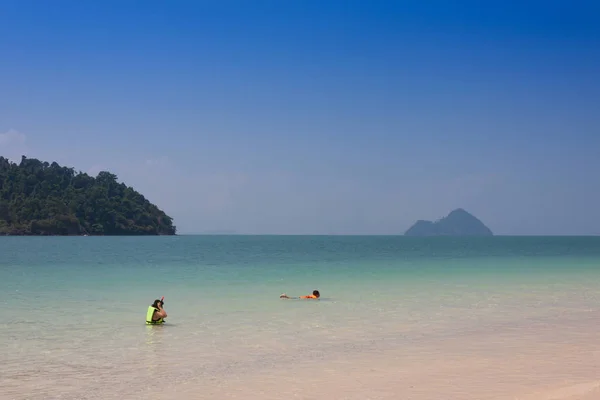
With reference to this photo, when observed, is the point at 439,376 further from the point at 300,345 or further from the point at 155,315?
the point at 155,315

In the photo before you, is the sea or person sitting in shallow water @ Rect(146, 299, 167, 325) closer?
the sea

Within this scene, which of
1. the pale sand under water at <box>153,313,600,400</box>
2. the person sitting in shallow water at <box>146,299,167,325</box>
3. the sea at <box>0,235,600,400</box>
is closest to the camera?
the pale sand under water at <box>153,313,600,400</box>

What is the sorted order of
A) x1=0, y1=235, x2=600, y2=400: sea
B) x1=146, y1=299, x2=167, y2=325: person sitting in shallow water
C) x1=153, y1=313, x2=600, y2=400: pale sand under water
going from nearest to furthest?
x1=153, y1=313, x2=600, y2=400: pale sand under water < x1=0, y1=235, x2=600, y2=400: sea < x1=146, y1=299, x2=167, y2=325: person sitting in shallow water

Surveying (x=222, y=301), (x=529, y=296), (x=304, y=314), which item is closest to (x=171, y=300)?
(x=222, y=301)

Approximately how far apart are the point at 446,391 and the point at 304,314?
11.8m

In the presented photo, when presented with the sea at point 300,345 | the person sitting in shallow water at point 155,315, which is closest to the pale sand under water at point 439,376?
the sea at point 300,345

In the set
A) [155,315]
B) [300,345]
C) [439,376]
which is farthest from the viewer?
[155,315]

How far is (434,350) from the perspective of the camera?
1559 centimetres

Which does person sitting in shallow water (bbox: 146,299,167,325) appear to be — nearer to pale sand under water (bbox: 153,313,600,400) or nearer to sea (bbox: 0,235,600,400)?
sea (bbox: 0,235,600,400)

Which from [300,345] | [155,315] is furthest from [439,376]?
[155,315]

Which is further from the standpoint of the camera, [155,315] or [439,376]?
[155,315]

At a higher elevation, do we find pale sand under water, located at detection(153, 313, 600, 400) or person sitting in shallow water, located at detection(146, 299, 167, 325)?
person sitting in shallow water, located at detection(146, 299, 167, 325)

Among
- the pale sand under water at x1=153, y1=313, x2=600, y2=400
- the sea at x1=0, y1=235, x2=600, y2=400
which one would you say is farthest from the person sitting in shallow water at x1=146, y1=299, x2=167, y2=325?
the pale sand under water at x1=153, y1=313, x2=600, y2=400

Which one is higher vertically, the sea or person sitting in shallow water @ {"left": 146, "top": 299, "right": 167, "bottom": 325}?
person sitting in shallow water @ {"left": 146, "top": 299, "right": 167, "bottom": 325}
